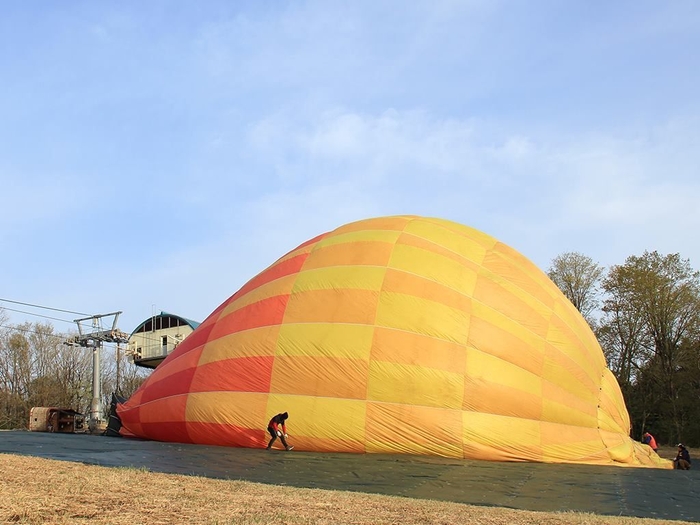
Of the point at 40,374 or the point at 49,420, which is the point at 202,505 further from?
the point at 40,374

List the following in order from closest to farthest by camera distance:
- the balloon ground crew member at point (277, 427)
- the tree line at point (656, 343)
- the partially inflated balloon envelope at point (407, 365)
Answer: the partially inflated balloon envelope at point (407, 365), the balloon ground crew member at point (277, 427), the tree line at point (656, 343)

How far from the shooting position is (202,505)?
6.31m

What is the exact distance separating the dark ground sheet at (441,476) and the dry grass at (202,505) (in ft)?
2.78

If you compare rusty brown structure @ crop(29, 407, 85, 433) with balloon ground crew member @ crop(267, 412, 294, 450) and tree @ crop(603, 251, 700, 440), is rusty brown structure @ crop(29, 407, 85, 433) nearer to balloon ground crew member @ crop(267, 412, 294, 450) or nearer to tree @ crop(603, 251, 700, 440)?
balloon ground crew member @ crop(267, 412, 294, 450)

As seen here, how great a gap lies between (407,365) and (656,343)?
3214 centimetres

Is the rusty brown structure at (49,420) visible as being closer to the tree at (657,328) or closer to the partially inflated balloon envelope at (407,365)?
the partially inflated balloon envelope at (407,365)

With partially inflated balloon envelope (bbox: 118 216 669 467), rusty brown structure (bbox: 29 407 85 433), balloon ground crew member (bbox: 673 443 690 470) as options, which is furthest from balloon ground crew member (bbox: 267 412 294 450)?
rusty brown structure (bbox: 29 407 85 433)

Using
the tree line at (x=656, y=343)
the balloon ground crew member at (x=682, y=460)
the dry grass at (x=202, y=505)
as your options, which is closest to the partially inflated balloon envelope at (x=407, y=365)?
the balloon ground crew member at (x=682, y=460)

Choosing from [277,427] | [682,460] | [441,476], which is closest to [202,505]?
[441,476]

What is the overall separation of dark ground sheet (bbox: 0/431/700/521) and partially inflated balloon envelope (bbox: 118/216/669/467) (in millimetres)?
746

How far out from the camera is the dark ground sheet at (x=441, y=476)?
8086mm

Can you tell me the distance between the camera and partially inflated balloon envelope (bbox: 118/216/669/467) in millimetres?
12992

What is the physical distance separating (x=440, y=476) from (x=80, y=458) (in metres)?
6.14

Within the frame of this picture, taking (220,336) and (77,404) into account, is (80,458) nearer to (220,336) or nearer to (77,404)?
(220,336)
